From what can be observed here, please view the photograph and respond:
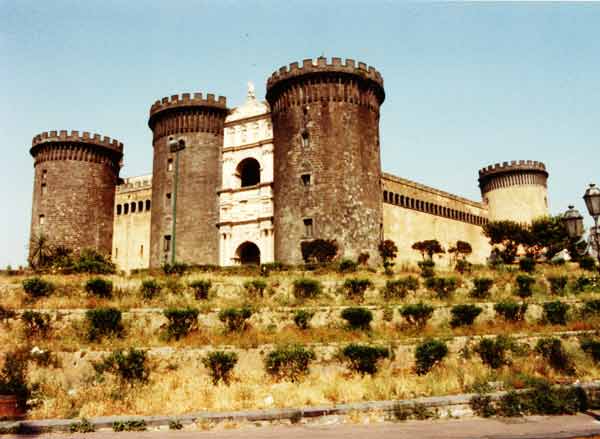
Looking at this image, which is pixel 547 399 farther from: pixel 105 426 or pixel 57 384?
pixel 57 384

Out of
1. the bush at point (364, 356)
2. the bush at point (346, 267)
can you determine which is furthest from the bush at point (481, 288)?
the bush at point (364, 356)

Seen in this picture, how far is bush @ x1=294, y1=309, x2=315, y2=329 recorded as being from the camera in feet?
66.4

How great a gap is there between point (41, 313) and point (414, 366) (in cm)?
1230

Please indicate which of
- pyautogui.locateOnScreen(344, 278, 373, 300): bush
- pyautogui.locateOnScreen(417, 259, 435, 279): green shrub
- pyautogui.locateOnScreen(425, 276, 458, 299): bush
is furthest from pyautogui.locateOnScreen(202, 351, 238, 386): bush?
pyautogui.locateOnScreen(417, 259, 435, 279): green shrub

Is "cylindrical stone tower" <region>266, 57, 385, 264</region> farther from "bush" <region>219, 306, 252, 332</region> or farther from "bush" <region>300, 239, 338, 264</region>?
"bush" <region>219, 306, 252, 332</region>

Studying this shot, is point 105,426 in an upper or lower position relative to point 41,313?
lower

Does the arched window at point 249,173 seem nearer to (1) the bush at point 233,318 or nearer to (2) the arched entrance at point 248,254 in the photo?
(2) the arched entrance at point 248,254

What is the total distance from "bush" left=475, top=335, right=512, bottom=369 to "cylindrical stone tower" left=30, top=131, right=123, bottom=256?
3385 cm

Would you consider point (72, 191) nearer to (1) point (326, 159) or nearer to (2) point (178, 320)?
(1) point (326, 159)

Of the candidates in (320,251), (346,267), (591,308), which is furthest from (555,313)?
(320,251)

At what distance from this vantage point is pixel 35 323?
19.7 meters

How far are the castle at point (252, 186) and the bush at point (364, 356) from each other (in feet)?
53.5

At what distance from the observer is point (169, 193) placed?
3975cm

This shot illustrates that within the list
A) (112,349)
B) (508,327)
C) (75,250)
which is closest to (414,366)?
(508,327)
